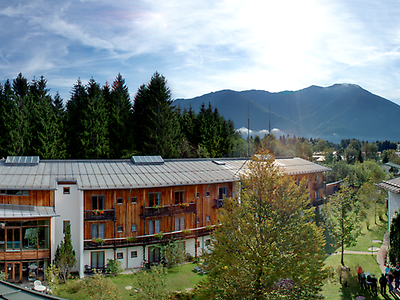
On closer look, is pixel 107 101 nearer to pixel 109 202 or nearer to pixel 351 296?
pixel 109 202

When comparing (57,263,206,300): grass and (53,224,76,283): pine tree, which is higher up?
(53,224,76,283): pine tree

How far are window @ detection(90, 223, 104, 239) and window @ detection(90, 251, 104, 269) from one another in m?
1.60

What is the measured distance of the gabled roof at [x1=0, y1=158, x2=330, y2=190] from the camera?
28531mm

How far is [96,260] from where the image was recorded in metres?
29.5

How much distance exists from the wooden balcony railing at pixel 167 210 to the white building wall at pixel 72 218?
19.6 ft

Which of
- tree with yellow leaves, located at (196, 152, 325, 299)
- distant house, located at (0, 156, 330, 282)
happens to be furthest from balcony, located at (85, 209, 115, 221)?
tree with yellow leaves, located at (196, 152, 325, 299)

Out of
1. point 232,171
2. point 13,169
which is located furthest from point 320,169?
→ point 13,169

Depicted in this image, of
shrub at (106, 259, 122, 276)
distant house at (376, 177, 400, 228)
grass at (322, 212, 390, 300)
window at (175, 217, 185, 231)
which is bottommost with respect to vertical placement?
grass at (322, 212, 390, 300)

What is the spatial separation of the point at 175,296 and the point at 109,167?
17684 mm

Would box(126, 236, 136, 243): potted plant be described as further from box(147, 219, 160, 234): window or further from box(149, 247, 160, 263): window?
box(149, 247, 160, 263): window

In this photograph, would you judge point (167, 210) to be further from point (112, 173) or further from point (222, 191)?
point (222, 191)

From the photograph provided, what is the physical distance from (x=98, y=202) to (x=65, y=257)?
5.66 metres

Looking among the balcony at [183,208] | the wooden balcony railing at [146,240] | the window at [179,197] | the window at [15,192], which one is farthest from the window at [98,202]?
the window at [179,197]

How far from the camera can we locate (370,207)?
171ft
